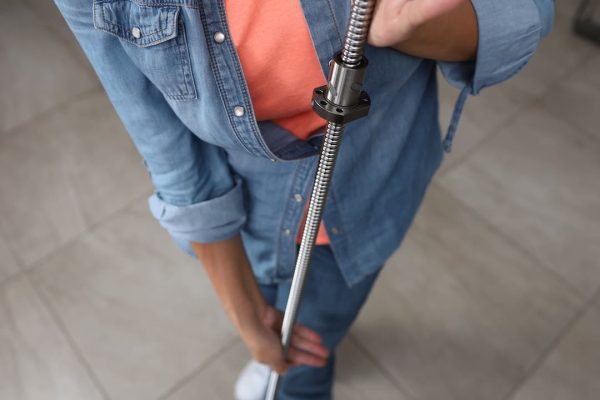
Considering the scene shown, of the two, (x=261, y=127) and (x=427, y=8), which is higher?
(x=427, y=8)

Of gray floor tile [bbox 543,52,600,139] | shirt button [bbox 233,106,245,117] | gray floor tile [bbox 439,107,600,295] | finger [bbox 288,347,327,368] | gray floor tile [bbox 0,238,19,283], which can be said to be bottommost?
gray floor tile [bbox 439,107,600,295]

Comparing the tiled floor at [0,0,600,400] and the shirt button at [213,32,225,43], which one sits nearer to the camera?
the shirt button at [213,32,225,43]

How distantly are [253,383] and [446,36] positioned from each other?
1.03 m

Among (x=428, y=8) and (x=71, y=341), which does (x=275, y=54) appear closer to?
(x=428, y=8)

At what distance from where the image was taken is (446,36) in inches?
19.3

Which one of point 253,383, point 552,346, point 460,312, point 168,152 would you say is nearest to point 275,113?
point 168,152

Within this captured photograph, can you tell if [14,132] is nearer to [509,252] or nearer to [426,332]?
[426,332]

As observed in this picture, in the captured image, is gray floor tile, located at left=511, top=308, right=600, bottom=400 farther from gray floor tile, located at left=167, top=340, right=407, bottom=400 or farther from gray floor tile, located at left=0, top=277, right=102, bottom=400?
gray floor tile, located at left=0, top=277, right=102, bottom=400

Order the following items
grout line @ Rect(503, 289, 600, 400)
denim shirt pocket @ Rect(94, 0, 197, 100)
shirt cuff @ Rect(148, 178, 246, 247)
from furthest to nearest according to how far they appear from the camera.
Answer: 1. grout line @ Rect(503, 289, 600, 400)
2. shirt cuff @ Rect(148, 178, 246, 247)
3. denim shirt pocket @ Rect(94, 0, 197, 100)

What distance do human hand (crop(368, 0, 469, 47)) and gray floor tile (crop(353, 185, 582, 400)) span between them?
1.15 metres

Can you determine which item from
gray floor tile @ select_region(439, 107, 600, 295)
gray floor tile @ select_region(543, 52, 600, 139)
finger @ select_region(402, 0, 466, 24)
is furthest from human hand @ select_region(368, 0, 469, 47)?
gray floor tile @ select_region(543, 52, 600, 139)

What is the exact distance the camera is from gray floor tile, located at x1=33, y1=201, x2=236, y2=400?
4.50 ft

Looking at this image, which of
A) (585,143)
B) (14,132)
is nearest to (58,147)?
(14,132)

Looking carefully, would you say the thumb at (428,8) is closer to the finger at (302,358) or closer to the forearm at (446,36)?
A: the forearm at (446,36)
